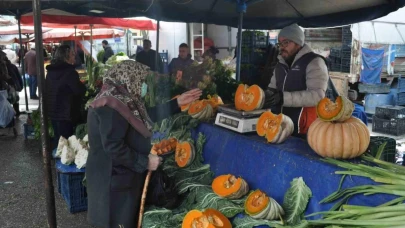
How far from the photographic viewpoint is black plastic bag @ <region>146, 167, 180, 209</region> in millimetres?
3109

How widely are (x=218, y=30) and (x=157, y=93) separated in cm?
1396

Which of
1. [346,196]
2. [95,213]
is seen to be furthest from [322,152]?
[95,213]

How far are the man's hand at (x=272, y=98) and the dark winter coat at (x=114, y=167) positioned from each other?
3.37 ft

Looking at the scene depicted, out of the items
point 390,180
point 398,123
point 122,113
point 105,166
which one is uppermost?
point 122,113

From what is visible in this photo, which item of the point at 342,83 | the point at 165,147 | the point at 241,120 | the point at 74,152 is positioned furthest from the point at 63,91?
the point at 342,83

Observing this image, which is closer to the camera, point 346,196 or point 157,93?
point 346,196

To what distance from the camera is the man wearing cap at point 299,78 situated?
3.38 metres

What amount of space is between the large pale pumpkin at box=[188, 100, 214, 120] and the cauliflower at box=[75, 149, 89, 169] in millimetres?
1467

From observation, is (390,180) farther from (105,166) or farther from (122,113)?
(105,166)

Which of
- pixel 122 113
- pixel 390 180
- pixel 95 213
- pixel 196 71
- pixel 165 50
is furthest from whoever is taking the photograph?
pixel 165 50

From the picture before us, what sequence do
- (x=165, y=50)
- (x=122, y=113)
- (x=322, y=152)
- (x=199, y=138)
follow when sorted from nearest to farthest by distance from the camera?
(x=322, y=152), (x=122, y=113), (x=199, y=138), (x=165, y=50)

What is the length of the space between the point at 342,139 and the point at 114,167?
1614mm

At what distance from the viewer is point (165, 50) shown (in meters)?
17.8

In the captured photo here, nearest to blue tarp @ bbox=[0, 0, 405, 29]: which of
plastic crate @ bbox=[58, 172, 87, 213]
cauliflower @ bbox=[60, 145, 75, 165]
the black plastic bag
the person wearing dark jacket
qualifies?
the person wearing dark jacket
